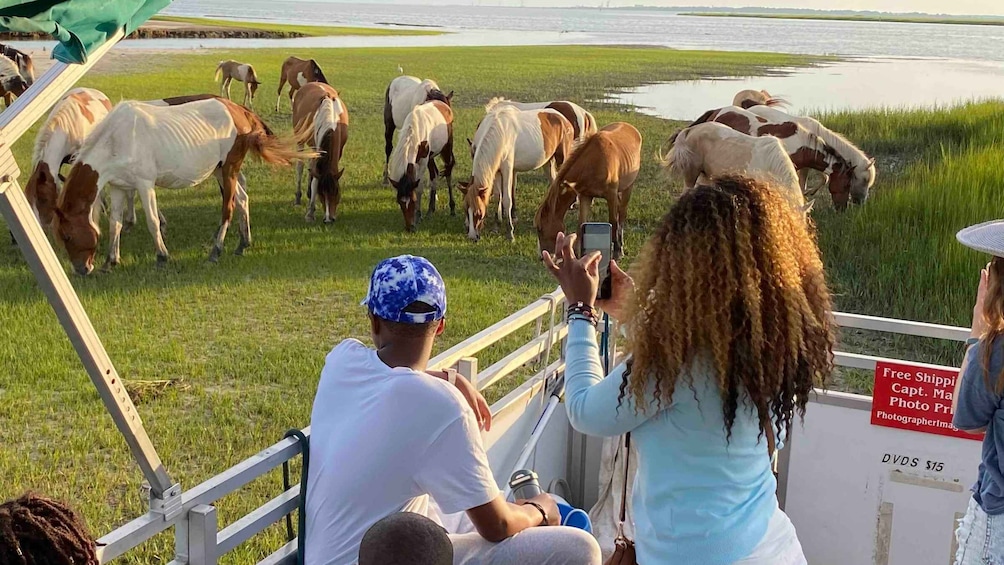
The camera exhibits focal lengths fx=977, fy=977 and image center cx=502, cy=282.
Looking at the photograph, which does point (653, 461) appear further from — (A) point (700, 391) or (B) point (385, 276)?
(B) point (385, 276)

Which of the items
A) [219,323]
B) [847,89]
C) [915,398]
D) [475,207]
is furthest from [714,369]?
[847,89]

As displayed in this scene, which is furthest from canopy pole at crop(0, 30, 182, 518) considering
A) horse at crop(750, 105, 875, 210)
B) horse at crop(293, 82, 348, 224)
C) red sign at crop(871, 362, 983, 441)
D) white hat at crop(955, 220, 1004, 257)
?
horse at crop(750, 105, 875, 210)

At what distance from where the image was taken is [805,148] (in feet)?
40.7

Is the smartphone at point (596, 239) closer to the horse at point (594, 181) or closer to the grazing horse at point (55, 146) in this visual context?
the horse at point (594, 181)

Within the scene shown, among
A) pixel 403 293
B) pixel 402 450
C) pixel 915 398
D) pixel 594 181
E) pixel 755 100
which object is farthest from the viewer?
pixel 755 100

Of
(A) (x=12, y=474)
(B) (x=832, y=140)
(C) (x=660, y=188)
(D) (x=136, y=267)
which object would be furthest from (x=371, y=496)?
(C) (x=660, y=188)

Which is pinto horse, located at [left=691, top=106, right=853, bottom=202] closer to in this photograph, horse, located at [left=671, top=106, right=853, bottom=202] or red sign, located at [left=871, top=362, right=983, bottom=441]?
horse, located at [left=671, top=106, right=853, bottom=202]

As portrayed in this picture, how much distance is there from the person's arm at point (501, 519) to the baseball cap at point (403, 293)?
1.48 feet

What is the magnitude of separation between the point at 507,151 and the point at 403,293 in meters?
9.19

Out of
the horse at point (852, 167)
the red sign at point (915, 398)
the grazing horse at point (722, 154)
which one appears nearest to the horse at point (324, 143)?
the grazing horse at point (722, 154)

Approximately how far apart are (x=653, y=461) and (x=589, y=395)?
19 cm

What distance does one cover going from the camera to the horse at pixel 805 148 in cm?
1226

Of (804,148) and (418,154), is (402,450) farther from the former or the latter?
(804,148)

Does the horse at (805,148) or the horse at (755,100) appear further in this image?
the horse at (755,100)
